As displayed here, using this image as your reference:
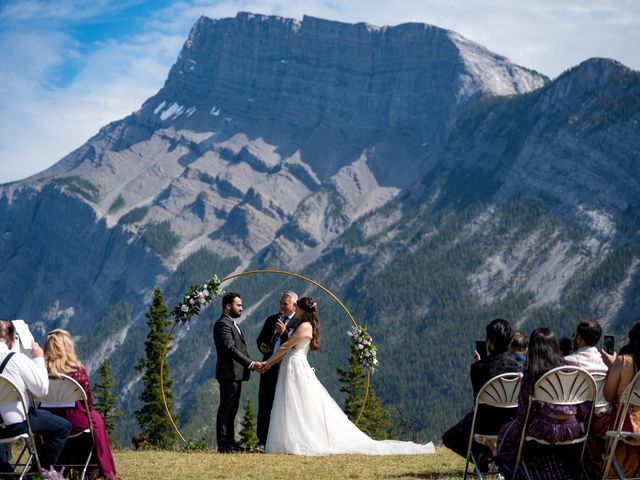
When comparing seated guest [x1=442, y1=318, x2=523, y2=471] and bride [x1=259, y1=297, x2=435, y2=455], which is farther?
bride [x1=259, y1=297, x2=435, y2=455]

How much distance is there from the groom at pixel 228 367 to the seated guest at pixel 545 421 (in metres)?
8.55

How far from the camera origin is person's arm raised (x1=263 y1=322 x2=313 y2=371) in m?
19.6

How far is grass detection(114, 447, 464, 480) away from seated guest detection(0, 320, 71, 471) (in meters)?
1.97

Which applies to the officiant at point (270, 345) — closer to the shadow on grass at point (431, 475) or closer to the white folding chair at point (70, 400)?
the shadow on grass at point (431, 475)

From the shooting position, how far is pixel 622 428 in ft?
40.5

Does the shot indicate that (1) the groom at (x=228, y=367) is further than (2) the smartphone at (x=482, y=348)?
Yes

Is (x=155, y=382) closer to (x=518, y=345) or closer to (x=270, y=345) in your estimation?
(x=270, y=345)

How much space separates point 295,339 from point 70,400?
6.44 meters

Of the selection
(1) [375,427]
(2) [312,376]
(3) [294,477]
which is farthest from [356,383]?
(3) [294,477]

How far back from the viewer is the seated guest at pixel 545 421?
40.8 ft

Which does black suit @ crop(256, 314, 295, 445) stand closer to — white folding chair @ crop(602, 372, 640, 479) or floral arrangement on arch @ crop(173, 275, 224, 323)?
floral arrangement on arch @ crop(173, 275, 224, 323)

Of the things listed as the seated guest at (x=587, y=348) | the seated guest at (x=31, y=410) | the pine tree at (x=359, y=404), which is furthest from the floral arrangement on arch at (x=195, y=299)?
the pine tree at (x=359, y=404)

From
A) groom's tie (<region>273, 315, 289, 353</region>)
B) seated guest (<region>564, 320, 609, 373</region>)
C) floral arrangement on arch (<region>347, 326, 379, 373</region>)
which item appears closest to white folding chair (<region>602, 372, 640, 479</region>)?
seated guest (<region>564, 320, 609, 373</region>)

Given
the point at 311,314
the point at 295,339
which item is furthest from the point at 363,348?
the point at 311,314
